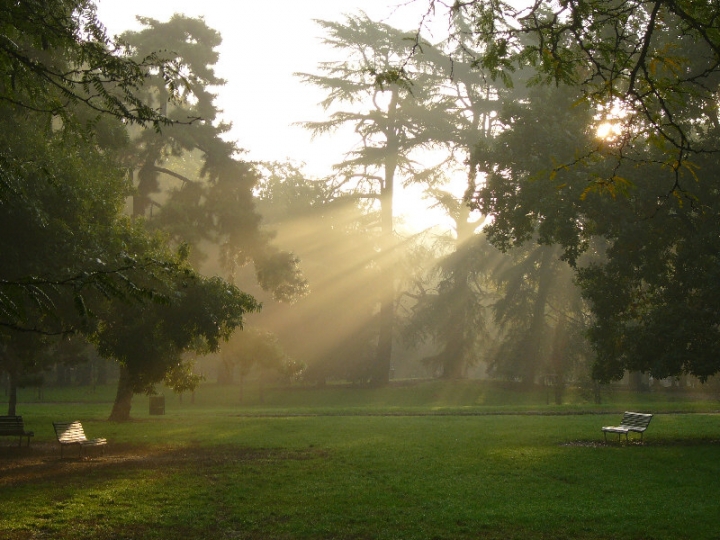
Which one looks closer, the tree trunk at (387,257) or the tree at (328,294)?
the tree trunk at (387,257)

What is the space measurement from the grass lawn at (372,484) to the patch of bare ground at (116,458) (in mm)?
45

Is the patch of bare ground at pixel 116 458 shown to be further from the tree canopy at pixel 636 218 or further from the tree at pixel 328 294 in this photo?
the tree at pixel 328 294

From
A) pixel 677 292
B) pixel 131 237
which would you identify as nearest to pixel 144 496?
pixel 131 237

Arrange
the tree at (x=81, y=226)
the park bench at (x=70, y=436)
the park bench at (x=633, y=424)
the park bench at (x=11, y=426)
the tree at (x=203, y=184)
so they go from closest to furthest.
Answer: the tree at (x=81, y=226) → the park bench at (x=70, y=436) → the park bench at (x=11, y=426) → the park bench at (x=633, y=424) → the tree at (x=203, y=184)

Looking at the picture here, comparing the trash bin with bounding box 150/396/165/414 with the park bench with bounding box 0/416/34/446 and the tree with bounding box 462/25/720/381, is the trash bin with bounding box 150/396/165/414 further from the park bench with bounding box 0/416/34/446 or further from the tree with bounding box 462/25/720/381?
the tree with bounding box 462/25/720/381

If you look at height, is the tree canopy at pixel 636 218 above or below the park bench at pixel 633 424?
above

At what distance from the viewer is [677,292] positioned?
18.9 m

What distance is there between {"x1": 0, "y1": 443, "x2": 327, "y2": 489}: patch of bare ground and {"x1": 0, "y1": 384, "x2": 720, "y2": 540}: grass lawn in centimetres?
5

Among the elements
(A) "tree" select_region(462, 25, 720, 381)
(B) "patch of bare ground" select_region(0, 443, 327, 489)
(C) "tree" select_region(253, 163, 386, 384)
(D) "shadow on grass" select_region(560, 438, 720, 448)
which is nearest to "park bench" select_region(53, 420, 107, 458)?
(B) "patch of bare ground" select_region(0, 443, 327, 489)

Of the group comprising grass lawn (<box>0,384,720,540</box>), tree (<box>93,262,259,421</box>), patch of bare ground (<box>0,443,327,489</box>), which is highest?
tree (<box>93,262,259,421</box>)

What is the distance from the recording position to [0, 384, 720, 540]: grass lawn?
10.2m

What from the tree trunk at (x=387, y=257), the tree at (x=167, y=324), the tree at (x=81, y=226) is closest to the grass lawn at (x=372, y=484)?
the tree at (x=167, y=324)

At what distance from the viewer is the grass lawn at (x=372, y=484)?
10.2m

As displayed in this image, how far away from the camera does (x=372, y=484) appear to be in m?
13.3
